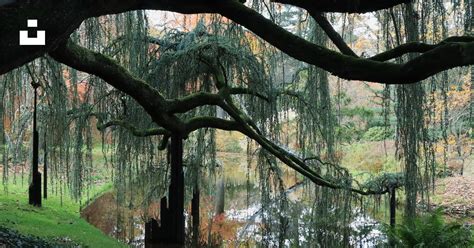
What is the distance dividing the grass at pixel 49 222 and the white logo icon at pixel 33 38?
3.17 metres

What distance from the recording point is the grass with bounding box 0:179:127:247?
5.09 metres


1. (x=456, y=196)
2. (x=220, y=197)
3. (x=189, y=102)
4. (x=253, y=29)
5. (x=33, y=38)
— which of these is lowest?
(x=456, y=196)

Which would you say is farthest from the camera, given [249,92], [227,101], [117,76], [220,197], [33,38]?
[220,197]

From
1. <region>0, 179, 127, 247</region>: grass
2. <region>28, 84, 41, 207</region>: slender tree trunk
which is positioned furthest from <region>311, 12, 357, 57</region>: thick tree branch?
<region>28, 84, 41, 207</region>: slender tree trunk

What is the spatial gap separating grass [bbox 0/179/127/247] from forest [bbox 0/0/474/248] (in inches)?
1.5

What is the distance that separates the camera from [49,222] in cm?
582

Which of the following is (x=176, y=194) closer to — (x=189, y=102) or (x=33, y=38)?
(x=189, y=102)

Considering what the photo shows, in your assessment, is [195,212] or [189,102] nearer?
[189,102]

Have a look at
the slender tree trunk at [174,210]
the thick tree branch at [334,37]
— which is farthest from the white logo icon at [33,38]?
the slender tree trunk at [174,210]

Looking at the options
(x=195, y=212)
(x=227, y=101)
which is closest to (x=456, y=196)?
(x=195, y=212)

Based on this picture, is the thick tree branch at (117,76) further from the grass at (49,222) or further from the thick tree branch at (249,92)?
the grass at (49,222)

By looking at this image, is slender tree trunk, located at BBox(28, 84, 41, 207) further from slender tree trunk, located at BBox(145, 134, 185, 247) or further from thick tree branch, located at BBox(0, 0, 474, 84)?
thick tree branch, located at BBox(0, 0, 474, 84)

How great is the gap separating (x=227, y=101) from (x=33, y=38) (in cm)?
259

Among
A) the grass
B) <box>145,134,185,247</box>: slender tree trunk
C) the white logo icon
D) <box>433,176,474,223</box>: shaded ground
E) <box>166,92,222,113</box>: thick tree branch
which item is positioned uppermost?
the white logo icon
